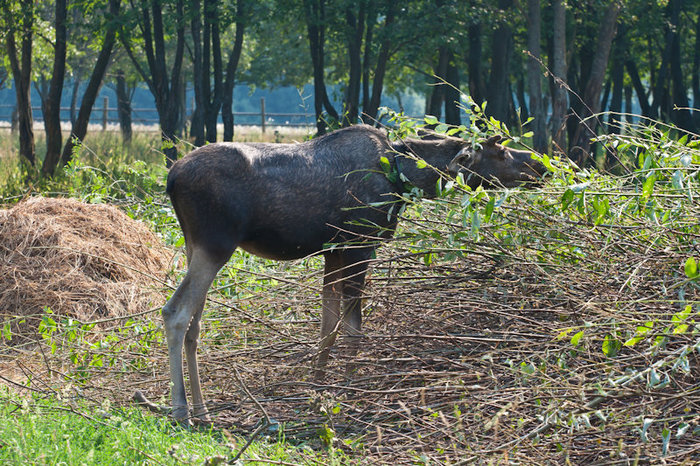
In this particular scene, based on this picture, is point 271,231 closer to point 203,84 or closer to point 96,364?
point 96,364

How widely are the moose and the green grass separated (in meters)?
0.29

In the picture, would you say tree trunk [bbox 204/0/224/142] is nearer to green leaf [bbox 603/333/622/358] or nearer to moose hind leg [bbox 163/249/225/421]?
moose hind leg [bbox 163/249/225/421]

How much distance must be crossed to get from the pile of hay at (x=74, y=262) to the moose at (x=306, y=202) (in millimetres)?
2298

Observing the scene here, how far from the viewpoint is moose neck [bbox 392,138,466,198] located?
6324 millimetres

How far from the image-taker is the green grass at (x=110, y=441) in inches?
181

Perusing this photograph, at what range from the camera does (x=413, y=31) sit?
893 inches

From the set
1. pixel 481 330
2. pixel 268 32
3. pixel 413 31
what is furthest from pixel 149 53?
pixel 268 32

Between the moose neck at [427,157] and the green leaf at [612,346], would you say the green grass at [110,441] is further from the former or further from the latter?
the moose neck at [427,157]

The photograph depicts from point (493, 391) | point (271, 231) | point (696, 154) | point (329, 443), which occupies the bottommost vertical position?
point (329, 443)

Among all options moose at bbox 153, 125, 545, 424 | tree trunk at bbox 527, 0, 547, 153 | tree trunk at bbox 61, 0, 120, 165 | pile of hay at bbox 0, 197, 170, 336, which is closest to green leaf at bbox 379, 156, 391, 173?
moose at bbox 153, 125, 545, 424

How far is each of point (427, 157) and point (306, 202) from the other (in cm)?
102

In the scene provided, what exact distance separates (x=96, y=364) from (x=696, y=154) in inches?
160

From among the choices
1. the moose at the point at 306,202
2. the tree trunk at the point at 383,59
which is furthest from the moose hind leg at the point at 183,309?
the tree trunk at the point at 383,59

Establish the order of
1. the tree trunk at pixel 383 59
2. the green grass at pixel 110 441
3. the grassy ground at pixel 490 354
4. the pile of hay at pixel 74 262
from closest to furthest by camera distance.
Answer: the grassy ground at pixel 490 354 → the green grass at pixel 110 441 → the pile of hay at pixel 74 262 → the tree trunk at pixel 383 59
